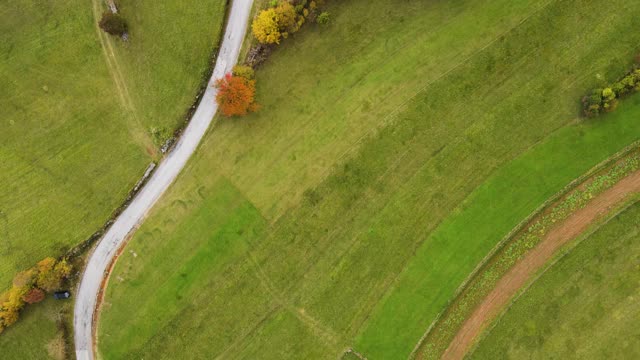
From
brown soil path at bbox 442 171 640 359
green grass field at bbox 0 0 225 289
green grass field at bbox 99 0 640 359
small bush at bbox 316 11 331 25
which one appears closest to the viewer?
brown soil path at bbox 442 171 640 359

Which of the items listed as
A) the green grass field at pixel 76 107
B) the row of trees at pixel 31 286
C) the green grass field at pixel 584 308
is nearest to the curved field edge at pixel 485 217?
the green grass field at pixel 584 308

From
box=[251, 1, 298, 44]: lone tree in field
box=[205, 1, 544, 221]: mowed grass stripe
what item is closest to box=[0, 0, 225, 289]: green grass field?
box=[251, 1, 298, 44]: lone tree in field

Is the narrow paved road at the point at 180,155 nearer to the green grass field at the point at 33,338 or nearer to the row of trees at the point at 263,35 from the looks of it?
the row of trees at the point at 263,35

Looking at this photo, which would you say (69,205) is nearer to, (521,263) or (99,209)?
(99,209)

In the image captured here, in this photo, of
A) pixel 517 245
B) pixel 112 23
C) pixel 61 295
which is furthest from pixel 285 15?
pixel 61 295

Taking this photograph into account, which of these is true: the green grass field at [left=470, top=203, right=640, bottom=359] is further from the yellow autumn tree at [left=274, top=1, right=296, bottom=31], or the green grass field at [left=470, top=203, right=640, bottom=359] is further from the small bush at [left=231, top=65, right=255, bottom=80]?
the yellow autumn tree at [left=274, top=1, right=296, bottom=31]

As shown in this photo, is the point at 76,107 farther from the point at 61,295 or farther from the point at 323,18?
the point at 323,18

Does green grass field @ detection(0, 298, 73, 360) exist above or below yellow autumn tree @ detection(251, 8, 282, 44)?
below
